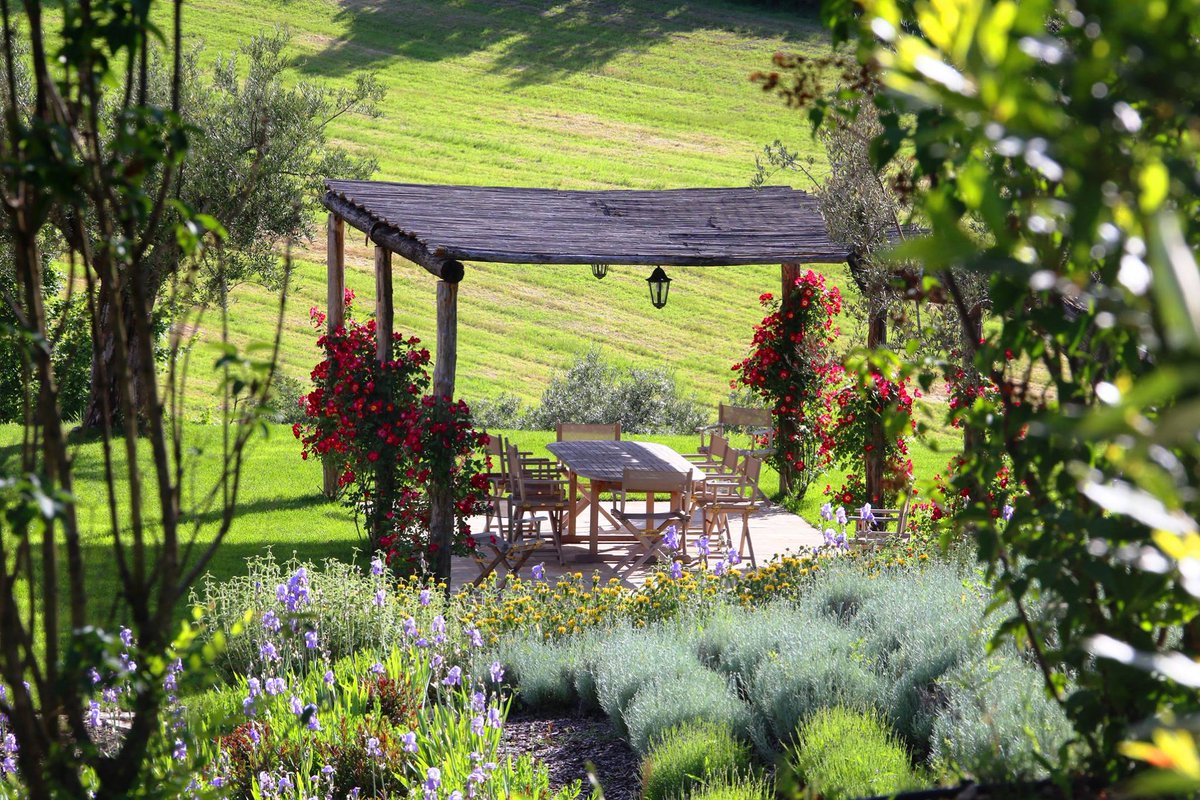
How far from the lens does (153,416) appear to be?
179 cm

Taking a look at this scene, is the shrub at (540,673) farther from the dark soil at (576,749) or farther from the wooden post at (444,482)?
the wooden post at (444,482)

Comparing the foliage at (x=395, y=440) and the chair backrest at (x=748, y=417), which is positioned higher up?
the foliage at (x=395, y=440)

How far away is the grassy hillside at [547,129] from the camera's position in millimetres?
23500

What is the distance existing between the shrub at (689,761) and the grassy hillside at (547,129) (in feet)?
47.0

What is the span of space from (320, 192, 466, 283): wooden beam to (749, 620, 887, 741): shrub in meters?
3.99

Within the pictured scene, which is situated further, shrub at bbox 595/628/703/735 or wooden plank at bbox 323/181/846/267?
wooden plank at bbox 323/181/846/267

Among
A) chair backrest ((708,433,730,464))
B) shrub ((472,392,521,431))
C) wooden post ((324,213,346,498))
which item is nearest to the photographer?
chair backrest ((708,433,730,464))

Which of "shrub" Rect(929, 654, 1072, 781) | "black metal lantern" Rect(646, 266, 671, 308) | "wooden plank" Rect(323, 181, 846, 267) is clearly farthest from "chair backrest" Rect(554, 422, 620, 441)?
"shrub" Rect(929, 654, 1072, 781)

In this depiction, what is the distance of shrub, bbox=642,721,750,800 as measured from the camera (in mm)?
4016

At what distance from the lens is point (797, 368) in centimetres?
1125

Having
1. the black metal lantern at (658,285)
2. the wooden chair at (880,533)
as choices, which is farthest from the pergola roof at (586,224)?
the wooden chair at (880,533)

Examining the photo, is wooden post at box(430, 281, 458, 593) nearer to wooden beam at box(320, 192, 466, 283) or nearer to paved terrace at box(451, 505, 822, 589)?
wooden beam at box(320, 192, 466, 283)

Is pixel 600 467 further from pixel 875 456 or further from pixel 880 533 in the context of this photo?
pixel 875 456

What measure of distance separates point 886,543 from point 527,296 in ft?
63.6
